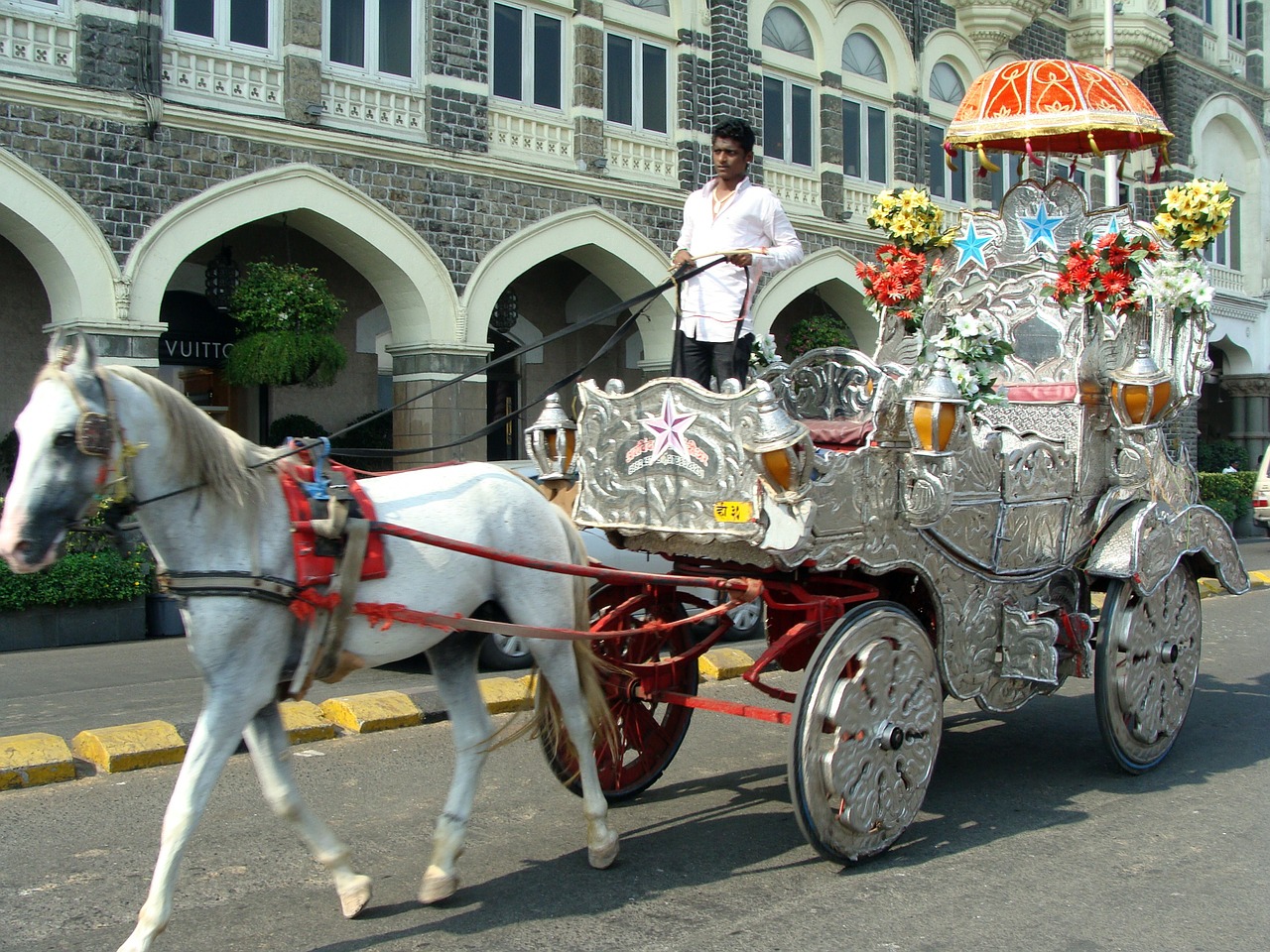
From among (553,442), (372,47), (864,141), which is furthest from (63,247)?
(864,141)

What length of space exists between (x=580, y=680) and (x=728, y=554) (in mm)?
794

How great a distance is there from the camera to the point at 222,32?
13539 mm

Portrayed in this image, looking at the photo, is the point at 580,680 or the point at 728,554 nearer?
the point at 580,680

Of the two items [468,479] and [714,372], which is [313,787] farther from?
[714,372]

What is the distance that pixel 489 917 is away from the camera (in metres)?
4.39

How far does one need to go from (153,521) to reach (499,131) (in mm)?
12728

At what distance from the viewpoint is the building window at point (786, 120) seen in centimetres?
1922

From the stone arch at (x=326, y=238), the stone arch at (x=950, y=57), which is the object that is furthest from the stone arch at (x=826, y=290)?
the stone arch at (x=326, y=238)

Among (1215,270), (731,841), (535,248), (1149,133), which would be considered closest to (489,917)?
(731,841)

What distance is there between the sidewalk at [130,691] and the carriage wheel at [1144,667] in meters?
3.51

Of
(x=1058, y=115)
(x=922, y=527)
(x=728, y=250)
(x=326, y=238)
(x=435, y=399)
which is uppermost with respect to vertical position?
(x=326, y=238)

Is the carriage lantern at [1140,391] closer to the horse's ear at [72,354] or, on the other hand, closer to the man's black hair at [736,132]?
the man's black hair at [736,132]

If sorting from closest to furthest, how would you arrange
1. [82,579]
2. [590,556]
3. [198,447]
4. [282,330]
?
[198,447] → [590,556] → [82,579] → [282,330]

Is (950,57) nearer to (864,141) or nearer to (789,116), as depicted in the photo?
(864,141)
